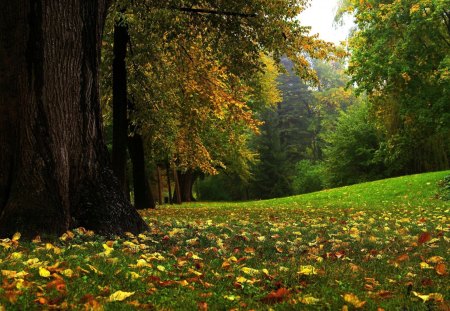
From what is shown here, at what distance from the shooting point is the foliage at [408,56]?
2019 cm

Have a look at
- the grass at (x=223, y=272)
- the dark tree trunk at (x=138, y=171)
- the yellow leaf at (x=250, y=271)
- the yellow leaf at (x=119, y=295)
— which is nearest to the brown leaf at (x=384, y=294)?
the grass at (x=223, y=272)

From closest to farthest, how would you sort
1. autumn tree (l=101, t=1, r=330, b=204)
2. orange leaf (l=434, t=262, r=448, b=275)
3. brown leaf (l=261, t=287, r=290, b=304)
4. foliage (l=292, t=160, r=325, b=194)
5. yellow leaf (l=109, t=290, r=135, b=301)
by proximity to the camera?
1. yellow leaf (l=109, t=290, r=135, b=301)
2. brown leaf (l=261, t=287, r=290, b=304)
3. orange leaf (l=434, t=262, r=448, b=275)
4. autumn tree (l=101, t=1, r=330, b=204)
5. foliage (l=292, t=160, r=325, b=194)

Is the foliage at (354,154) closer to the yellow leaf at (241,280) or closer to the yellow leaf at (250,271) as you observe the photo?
the yellow leaf at (250,271)

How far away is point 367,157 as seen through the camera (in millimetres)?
39844

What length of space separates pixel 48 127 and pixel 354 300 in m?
4.41

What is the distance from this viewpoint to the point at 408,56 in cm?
2116

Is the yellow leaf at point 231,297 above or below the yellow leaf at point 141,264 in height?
below

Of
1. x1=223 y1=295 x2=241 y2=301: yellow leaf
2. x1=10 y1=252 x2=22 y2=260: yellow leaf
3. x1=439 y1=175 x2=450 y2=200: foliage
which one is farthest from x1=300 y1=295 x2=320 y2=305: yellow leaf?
x1=439 y1=175 x2=450 y2=200: foliage

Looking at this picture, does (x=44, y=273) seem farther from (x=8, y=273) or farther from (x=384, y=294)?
(x=384, y=294)

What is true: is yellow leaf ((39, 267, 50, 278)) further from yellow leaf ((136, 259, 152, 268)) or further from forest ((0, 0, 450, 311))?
yellow leaf ((136, 259, 152, 268))

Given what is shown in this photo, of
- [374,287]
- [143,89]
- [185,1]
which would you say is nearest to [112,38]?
[143,89]

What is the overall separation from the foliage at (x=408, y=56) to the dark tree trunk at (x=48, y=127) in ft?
53.9

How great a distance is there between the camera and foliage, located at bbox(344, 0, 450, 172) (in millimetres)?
20188

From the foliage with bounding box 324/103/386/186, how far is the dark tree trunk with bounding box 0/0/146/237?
3477 cm
